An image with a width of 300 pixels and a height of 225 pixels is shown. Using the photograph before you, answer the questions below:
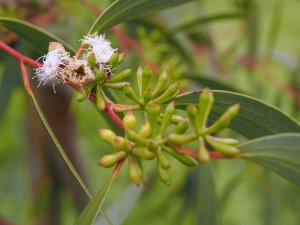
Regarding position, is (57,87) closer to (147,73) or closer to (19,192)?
(19,192)

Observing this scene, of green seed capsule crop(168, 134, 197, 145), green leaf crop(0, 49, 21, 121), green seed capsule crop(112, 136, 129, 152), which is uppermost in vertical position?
green leaf crop(0, 49, 21, 121)

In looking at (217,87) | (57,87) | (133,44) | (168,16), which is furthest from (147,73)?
(57,87)

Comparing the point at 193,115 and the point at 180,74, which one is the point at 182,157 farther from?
the point at 180,74

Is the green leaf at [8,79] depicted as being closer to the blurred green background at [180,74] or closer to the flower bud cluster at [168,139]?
the blurred green background at [180,74]

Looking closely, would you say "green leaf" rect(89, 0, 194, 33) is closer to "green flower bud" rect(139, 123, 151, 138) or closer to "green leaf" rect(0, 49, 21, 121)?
"green flower bud" rect(139, 123, 151, 138)

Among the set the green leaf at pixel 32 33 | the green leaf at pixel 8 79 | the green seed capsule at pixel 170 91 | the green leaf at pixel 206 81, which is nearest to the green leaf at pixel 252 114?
the green seed capsule at pixel 170 91

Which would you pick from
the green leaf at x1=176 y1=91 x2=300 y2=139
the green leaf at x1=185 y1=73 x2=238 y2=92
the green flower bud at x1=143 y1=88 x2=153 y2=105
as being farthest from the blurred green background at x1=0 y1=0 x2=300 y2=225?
the green flower bud at x1=143 y1=88 x2=153 y2=105

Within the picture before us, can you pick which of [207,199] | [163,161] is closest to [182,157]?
[163,161]

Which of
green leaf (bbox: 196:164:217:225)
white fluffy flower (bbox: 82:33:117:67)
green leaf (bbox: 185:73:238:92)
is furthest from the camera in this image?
green leaf (bbox: 185:73:238:92)
